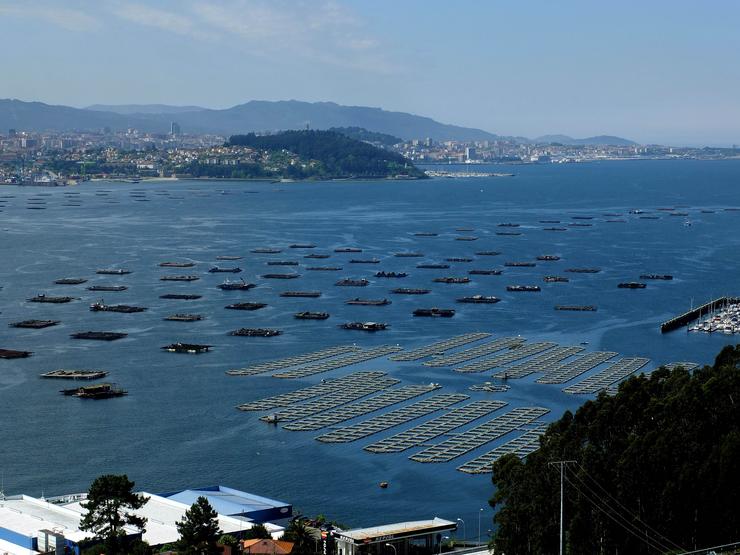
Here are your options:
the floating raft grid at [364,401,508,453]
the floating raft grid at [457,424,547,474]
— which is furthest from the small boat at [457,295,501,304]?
the floating raft grid at [457,424,547,474]

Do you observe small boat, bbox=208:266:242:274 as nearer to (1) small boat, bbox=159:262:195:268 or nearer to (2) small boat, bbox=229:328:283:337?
(1) small boat, bbox=159:262:195:268

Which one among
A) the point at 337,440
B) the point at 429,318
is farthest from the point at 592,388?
the point at 429,318

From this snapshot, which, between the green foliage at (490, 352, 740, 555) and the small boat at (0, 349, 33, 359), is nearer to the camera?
the green foliage at (490, 352, 740, 555)

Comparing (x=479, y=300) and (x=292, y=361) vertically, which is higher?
(x=479, y=300)

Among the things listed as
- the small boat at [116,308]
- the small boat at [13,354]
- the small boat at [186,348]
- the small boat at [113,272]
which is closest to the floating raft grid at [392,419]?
the small boat at [186,348]

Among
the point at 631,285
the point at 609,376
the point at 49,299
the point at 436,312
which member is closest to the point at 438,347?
the point at 609,376

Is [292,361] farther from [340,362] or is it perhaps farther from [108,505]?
[108,505]
